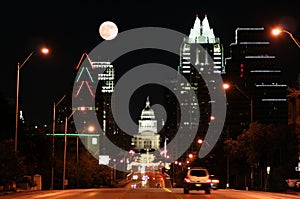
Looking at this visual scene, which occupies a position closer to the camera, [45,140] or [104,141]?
[45,140]

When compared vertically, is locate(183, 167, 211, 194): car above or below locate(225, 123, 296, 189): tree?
below

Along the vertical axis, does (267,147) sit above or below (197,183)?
above

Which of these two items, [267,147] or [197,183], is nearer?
[197,183]

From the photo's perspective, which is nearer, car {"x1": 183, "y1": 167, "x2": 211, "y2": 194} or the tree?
car {"x1": 183, "y1": 167, "x2": 211, "y2": 194}

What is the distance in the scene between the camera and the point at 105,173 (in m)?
102

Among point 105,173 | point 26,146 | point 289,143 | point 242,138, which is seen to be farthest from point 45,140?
point 105,173

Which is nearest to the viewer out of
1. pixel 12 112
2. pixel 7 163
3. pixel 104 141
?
pixel 7 163

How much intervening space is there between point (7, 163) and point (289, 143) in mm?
30066

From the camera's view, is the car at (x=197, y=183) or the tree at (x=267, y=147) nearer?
the car at (x=197, y=183)

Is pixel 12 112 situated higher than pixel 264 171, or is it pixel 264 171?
pixel 12 112

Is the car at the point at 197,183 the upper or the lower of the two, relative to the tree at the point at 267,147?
lower

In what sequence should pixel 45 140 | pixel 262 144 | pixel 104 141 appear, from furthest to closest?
pixel 104 141 < pixel 45 140 < pixel 262 144

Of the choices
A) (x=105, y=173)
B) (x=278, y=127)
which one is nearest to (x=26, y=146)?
(x=278, y=127)

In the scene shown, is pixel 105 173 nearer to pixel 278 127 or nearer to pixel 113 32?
pixel 278 127
